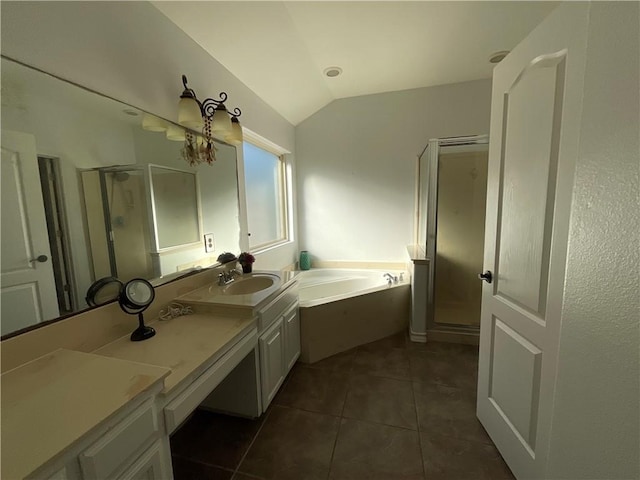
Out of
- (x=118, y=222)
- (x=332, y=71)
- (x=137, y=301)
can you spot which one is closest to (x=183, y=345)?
(x=137, y=301)

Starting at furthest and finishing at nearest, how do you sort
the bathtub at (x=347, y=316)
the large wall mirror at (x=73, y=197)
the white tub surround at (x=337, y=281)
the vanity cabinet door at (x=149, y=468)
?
the white tub surround at (x=337, y=281)
the bathtub at (x=347, y=316)
the large wall mirror at (x=73, y=197)
the vanity cabinet door at (x=149, y=468)

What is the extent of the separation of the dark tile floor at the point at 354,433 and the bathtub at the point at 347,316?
0.78 ft

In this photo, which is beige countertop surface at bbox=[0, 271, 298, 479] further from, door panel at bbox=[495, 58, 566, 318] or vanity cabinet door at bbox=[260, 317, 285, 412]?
door panel at bbox=[495, 58, 566, 318]

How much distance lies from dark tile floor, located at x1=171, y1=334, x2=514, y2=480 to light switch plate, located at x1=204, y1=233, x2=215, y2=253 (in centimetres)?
107

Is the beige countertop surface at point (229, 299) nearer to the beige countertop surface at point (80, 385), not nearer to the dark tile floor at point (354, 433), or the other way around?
the beige countertop surface at point (80, 385)

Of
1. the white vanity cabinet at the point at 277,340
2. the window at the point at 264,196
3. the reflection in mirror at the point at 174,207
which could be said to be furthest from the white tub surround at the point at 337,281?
the reflection in mirror at the point at 174,207

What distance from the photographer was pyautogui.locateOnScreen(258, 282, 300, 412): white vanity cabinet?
5.04ft

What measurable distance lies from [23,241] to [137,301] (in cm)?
43

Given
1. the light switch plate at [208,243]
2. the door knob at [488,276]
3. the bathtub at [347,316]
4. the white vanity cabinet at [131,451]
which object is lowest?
the bathtub at [347,316]

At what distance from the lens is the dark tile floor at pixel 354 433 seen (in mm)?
1311

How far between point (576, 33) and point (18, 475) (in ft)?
6.10

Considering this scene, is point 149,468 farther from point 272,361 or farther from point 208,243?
point 208,243

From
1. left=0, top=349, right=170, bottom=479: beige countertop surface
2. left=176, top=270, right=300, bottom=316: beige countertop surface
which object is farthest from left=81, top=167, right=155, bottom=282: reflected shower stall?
left=0, top=349, right=170, bottom=479: beige countertop surface

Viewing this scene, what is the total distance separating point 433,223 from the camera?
8.19ft
